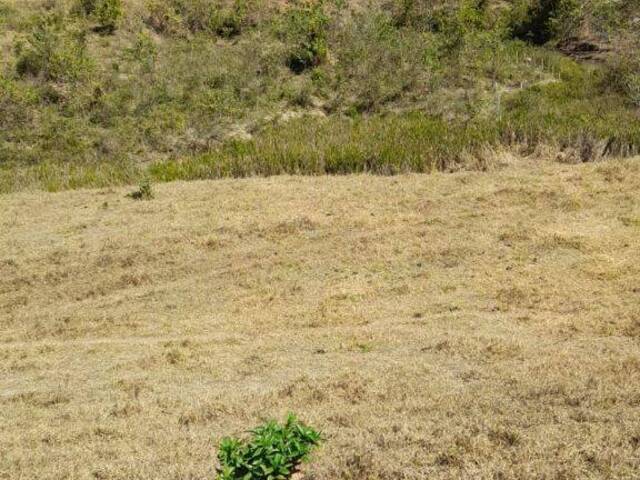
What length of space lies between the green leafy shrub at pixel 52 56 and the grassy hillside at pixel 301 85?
5cm

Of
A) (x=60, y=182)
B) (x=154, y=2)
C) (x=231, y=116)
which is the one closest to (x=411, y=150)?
(x=231, y=116)

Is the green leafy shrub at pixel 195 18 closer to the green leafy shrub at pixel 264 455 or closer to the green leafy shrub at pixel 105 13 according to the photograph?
the green leafy shrub at pixel 105 13

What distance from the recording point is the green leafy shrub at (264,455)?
328cm

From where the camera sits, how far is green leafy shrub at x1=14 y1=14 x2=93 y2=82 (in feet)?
56.7

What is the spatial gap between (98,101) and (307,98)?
202 inches

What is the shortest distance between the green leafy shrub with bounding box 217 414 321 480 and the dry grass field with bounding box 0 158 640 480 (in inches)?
11.9

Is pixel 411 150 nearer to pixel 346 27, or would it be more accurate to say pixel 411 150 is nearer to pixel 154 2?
pixel 346 27

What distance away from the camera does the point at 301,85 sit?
17.9m

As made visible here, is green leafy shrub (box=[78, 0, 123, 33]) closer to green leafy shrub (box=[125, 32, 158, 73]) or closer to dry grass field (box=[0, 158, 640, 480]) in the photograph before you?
green leafy shrub (box=[125, 32, 158, 73])

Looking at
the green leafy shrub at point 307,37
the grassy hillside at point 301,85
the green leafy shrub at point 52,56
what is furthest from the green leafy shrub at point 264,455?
the green leafy shrub at point 307,37

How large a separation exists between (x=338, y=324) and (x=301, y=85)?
12.3 meters

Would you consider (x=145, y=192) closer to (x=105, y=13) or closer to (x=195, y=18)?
(x=105, y=13)

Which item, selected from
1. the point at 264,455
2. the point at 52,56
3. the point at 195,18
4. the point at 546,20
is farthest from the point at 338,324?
the point at 195,18

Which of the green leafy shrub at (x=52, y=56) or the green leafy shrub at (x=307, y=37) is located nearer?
the green leafy shrub at (x=52, y=56)
